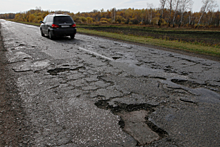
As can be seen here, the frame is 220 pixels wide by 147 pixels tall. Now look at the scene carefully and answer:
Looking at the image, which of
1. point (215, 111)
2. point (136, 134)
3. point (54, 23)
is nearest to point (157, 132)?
point (136, 134)

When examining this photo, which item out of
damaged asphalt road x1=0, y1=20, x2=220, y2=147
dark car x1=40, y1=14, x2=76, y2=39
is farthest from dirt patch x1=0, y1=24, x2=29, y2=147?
dark car x1=40, y1=14, x2=76, y2=39

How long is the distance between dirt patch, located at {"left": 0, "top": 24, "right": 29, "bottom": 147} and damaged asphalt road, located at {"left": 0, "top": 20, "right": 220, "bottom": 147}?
18 millimetres

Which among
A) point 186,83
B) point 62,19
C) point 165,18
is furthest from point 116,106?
point 165,18

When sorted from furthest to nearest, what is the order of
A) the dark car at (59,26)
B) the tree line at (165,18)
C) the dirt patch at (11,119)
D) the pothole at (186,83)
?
the tree line at (165,18), the dark car at (59,26), the pothole at (186,83), the dirt patch at (11,119)

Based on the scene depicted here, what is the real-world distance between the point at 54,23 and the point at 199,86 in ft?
31.1

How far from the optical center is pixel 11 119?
2086mm

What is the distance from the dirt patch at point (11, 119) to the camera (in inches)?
68.1

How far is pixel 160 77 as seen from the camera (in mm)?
3926

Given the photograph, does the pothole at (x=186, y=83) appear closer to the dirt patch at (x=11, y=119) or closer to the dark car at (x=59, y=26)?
the dirt patch at (x=11, y=119)

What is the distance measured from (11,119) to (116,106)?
151 cm

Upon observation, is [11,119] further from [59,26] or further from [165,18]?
[165,18]

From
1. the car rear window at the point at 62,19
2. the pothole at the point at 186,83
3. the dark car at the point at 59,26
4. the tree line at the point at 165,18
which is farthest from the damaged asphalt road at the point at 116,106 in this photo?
the tree line at the point at 165,18

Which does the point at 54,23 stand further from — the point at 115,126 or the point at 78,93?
the point at 115,126

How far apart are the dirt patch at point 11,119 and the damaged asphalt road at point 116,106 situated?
0.02 m
